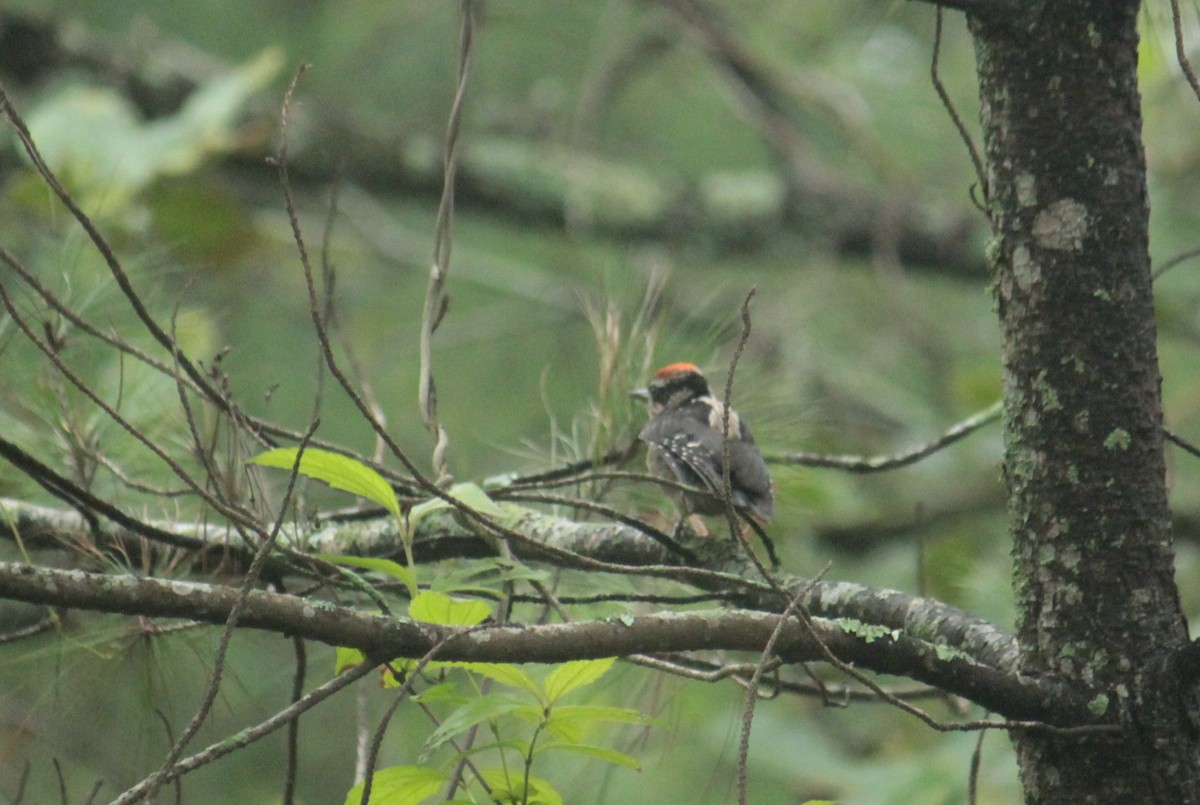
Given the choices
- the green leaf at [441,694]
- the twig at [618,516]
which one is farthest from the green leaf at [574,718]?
the twig at [618,516]

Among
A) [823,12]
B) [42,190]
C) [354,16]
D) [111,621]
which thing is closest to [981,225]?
[823,12]

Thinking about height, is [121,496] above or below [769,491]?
below

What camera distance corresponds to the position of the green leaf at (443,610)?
180 centimetres

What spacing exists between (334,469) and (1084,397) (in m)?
1.20

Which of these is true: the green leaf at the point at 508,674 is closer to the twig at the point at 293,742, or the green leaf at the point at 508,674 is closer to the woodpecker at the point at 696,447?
the twig at the point at 293,742

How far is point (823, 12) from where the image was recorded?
718 centimetres

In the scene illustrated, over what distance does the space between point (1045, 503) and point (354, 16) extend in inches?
253

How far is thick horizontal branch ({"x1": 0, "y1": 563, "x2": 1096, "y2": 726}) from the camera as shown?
161cm

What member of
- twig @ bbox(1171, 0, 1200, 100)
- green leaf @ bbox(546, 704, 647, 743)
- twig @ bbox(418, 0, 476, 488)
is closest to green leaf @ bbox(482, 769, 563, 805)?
green leaf @ bbox(546, 704, 647, 743)

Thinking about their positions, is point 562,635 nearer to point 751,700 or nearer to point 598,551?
point 751,700

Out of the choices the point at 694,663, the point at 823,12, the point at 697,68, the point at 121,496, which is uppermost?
the point at 697,68

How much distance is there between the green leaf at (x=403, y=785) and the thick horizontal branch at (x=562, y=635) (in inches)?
8.4

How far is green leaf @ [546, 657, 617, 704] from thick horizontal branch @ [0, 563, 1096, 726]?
72mm

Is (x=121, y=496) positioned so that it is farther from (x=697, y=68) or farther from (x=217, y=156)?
(x=697, y=68)
